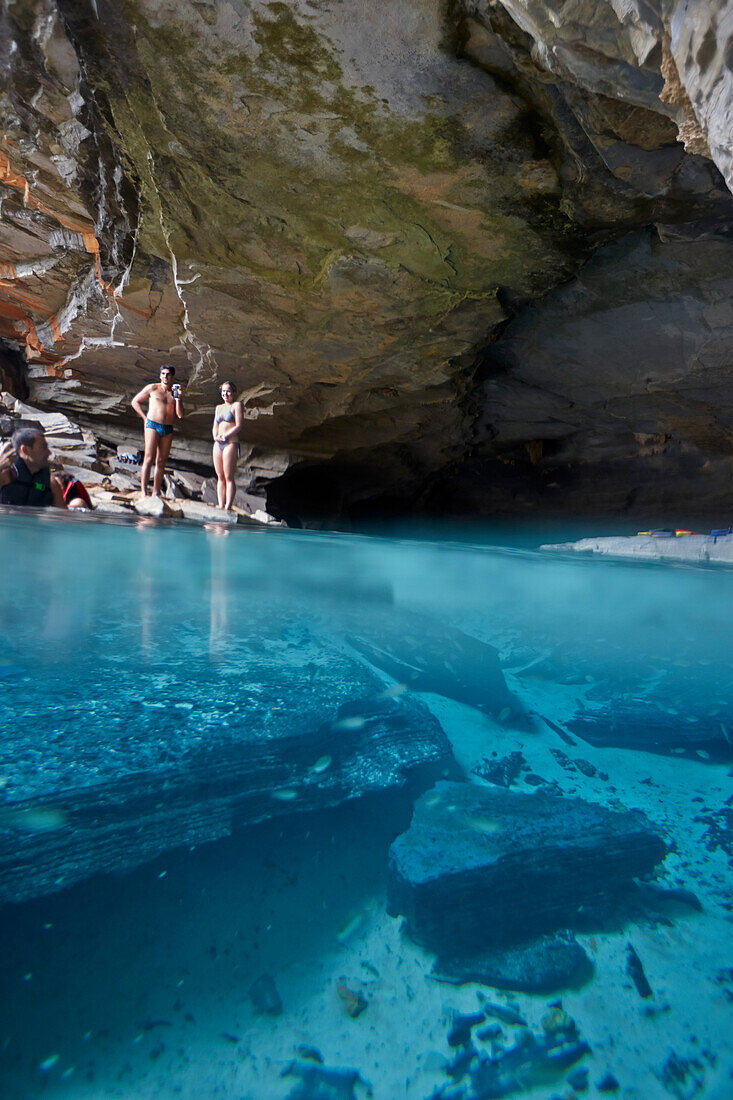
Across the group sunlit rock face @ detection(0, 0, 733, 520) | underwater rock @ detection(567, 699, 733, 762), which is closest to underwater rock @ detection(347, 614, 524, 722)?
underwater rock @ detection(567, 699, 733, 762)

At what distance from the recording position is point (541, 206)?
333 cm

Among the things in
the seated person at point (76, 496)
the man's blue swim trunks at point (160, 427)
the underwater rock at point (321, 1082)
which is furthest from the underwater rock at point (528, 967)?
the man's blue swim trunks at point (160, 427)

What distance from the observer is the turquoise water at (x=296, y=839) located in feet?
1.27

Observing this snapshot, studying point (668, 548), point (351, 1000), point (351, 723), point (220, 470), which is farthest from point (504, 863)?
point (668, 548)

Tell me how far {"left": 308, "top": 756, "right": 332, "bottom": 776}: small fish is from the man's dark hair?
13.6 ft

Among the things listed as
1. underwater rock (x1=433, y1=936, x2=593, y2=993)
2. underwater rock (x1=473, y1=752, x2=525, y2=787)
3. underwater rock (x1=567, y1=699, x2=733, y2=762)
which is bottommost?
underwater rock (x1=433, y1=936, x2=593, y2=993)

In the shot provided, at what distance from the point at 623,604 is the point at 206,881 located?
203 centimetres

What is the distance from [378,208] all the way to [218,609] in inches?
120

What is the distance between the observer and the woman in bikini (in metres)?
5.77

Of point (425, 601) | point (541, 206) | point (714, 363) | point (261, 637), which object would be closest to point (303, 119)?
point (541, 206)

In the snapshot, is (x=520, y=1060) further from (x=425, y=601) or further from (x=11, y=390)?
(x=11, y=390)

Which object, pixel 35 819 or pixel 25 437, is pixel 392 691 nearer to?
pixel 35 819

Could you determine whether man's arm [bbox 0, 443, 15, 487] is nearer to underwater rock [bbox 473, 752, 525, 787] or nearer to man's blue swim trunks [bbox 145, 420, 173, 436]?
man's blue swim trunks [bbox 145, 420, 173, 436]

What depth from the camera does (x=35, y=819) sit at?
0.59 m
